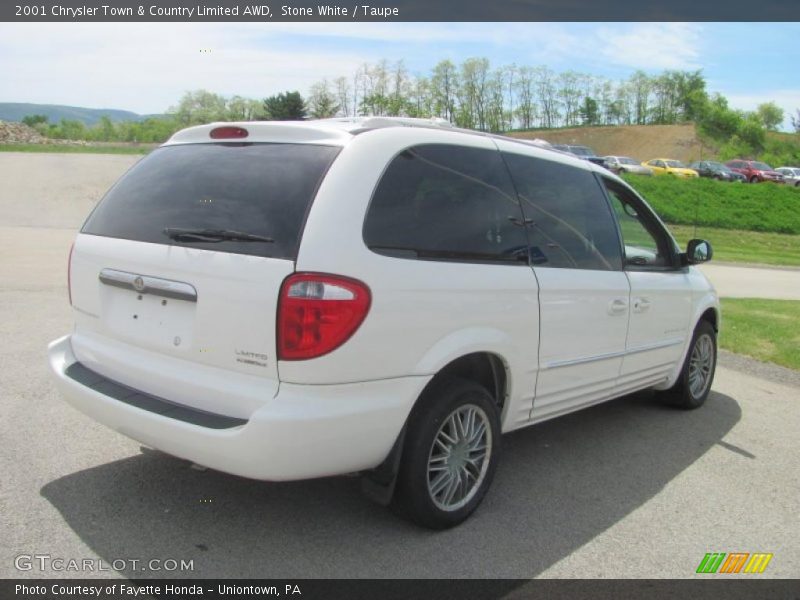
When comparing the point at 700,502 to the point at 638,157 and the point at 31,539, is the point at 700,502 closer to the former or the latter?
the point at 31,539

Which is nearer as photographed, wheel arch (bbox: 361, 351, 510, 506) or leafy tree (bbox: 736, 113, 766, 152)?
wheel arch (bbox: 361, 351, 510, 506)

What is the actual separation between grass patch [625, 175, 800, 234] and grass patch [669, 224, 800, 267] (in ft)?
Result: 2.46

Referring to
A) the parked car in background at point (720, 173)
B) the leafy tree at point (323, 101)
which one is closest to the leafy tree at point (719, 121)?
the parked car in background at point (720, 173)

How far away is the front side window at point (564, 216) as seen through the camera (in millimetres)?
4062

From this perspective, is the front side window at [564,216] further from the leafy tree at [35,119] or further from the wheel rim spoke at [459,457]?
the leafy tree at [35,119]

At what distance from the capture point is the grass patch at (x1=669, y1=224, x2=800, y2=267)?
74.2 ft

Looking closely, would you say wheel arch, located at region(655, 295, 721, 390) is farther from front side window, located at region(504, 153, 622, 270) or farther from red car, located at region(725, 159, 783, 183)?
red car, located at region(725, 159, 783, 183)

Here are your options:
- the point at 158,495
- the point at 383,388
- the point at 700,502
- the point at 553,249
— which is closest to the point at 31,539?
the point at 158,495

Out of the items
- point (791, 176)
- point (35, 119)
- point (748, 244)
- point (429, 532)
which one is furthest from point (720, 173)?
point (35, 119)

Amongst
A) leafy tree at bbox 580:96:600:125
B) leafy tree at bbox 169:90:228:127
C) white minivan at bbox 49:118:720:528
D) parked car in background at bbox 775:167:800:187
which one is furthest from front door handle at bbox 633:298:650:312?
leafy tree at bbox 580:96:600:125

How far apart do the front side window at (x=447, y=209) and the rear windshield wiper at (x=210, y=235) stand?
1.60 ft

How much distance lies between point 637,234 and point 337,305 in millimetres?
3068

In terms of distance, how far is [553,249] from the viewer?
4125 millimetres

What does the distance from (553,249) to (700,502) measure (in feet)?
5.50
